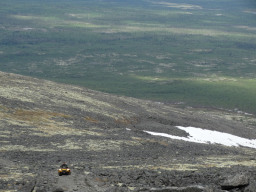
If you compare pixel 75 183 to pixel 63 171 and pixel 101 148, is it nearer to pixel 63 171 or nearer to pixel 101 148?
pixel 63 171

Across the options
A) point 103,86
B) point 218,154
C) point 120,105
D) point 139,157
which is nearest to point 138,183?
point 139,157

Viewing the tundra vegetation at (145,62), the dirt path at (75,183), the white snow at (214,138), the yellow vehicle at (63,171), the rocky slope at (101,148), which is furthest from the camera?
the tundra vegetation at (145,62)

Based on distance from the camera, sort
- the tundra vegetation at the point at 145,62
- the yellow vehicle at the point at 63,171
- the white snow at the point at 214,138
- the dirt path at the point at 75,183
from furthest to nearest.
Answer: the tundra vegetation at the point at 145,62 < the white snow at the point at 214,138 < the yellow vehicle at the point at 63,171 < the dirt path at the point at 75,183

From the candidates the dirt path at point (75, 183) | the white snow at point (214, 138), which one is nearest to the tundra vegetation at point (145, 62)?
the white snow at point (214, 138)

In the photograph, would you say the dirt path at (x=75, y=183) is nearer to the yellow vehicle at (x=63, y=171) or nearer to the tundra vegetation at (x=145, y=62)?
the yellow vehicle at (x=63, y=171)

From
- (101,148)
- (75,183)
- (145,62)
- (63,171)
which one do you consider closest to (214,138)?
(101,148)

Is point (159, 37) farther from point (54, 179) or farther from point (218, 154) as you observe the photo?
point (54, 179)

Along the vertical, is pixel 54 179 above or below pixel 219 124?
above
